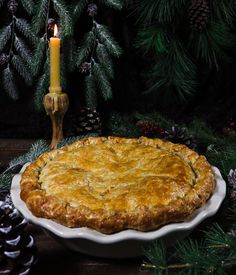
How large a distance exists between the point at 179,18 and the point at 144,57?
293 millimetres

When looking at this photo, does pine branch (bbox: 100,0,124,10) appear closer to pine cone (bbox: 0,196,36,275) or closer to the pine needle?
the pine needle

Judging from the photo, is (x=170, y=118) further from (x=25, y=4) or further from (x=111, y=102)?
(x=25, y=4)

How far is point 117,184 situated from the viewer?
126 centimetres

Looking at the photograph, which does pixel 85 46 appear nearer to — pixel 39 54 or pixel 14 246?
pixel 39 54

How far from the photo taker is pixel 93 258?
47.8 inches

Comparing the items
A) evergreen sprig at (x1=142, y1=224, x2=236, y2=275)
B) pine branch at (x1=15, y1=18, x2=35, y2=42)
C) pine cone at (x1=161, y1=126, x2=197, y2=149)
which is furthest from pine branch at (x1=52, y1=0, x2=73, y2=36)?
evergreen sprig at (x1=142, y1=224, x2=236, y2=275)

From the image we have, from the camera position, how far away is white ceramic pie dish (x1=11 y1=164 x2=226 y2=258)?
1.08 metres

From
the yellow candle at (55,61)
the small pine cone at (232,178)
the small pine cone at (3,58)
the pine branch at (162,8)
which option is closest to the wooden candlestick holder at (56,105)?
the yellow candle at (55,61)

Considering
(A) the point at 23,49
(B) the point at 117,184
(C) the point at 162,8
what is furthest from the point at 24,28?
(B) the point at 117,184

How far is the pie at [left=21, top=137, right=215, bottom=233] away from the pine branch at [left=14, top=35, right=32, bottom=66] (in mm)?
444

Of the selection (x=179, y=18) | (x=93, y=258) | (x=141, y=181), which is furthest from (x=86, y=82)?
(x=93, y=258)

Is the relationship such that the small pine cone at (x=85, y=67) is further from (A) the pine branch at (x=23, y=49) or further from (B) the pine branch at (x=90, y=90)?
(A) the pine branch at (x=23, y=49)

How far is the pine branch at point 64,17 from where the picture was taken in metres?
1.65

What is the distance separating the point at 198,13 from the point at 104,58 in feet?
1.21
